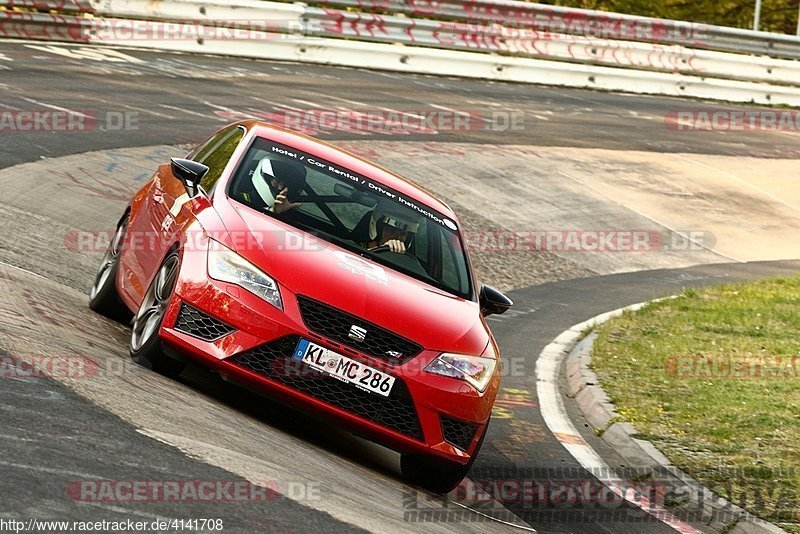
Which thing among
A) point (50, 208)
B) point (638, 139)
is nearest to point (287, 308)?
point (50, 208)

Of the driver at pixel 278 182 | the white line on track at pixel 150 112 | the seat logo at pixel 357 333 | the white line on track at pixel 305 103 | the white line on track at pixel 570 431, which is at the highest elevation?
the driver at pixel 278 182

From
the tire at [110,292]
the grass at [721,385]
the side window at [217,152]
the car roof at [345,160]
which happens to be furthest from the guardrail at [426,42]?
the car roof at [345,160]

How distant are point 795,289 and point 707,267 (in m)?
2.74

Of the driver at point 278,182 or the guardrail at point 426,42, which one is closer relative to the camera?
the driver at point 278,182

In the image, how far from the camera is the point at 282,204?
26.8 ft

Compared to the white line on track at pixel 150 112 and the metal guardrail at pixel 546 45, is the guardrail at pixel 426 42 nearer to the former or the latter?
the metal guardrail at pixel 546 45

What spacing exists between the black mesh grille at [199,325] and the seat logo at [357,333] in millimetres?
636

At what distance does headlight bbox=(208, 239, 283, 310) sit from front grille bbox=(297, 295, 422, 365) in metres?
0.16

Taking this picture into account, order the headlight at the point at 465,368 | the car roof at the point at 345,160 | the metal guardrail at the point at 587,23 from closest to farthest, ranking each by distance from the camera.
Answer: the headlight at the point at 465,368 < the car roof at the point at 345,160 < the metal guardrail at the point at 587,23

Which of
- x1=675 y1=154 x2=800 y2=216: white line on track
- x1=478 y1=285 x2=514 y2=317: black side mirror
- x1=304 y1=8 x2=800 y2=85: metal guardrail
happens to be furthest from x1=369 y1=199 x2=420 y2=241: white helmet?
x1=304 y1=8 x2=800 y2=85: metal guardrail

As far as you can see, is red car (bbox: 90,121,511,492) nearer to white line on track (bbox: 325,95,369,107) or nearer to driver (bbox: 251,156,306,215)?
driver (bbox: 251,156,306,215)

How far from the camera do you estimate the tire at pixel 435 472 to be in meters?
7.27

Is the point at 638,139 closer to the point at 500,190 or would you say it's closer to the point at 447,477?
the point at 500,190

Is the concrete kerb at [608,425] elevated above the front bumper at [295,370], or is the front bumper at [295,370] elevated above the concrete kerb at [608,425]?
the front bumper at [295,370]
